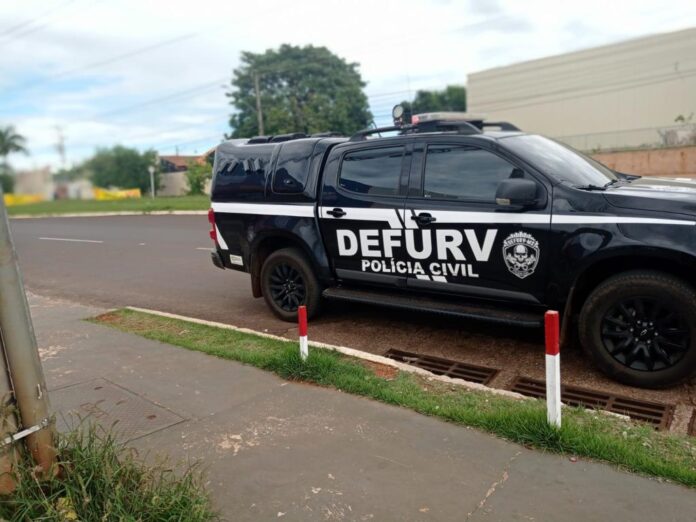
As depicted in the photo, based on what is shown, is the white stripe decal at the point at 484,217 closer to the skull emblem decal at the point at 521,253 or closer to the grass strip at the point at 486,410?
the skull emblem decal at the point at 521,253

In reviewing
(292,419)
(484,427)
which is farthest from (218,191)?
(484,427)

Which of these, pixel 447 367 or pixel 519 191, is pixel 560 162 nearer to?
pixel 519 191

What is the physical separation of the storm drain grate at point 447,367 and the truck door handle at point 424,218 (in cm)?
123

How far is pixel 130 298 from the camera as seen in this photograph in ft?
28.1

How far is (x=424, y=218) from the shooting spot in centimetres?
517

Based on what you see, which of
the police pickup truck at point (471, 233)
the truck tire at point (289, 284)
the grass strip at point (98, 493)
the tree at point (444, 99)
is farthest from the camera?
the tree at point (444, 99)

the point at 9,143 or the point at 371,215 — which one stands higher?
the point at 9,143

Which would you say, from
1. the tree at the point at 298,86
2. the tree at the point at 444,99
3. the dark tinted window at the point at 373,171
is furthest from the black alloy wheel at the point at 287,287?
the tree at the point at 444,99

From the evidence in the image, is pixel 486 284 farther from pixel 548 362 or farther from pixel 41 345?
pixel 41 345

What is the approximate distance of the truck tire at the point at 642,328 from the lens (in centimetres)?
410

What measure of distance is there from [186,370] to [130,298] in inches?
161

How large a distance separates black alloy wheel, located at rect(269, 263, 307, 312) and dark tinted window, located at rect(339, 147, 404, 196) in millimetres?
1194

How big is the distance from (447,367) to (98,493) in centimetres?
317

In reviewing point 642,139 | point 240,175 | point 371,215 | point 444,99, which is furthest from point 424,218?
point 444,99
